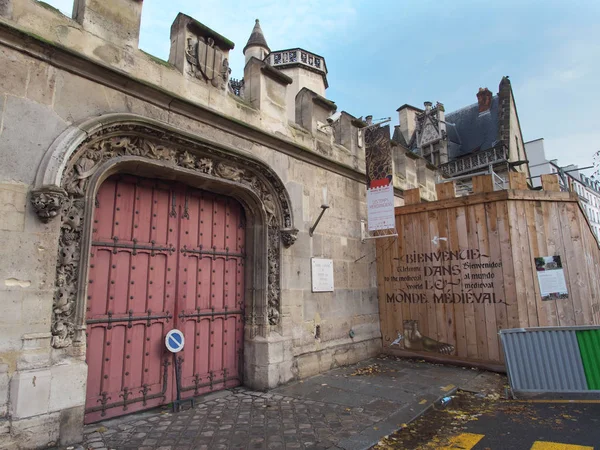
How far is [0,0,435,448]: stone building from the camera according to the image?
3.14m

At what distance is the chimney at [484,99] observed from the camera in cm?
2331

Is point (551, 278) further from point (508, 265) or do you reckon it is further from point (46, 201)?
point (46, 201)

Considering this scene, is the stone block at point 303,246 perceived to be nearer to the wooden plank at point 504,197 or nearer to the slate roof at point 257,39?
the wooden plank at point 504,197

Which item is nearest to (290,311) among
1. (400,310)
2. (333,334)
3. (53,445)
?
(333,334)

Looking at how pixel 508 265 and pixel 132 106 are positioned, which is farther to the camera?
pixel 508 265

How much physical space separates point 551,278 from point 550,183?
1.53m

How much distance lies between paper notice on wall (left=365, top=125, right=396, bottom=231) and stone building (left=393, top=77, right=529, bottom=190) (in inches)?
577

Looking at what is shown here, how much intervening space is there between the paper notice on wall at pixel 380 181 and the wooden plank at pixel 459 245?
0.99 meters

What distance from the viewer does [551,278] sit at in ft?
18.5

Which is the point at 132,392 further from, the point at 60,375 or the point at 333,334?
the point at 333,334

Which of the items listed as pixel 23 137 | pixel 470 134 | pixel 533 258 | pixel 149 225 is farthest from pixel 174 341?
pixel 470 134

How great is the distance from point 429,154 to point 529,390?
2157 cm

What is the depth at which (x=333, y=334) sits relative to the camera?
6047 mm

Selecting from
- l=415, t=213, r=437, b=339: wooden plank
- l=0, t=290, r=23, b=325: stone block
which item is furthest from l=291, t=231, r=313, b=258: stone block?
l=0, t=290, r=23, b=325: stone block
